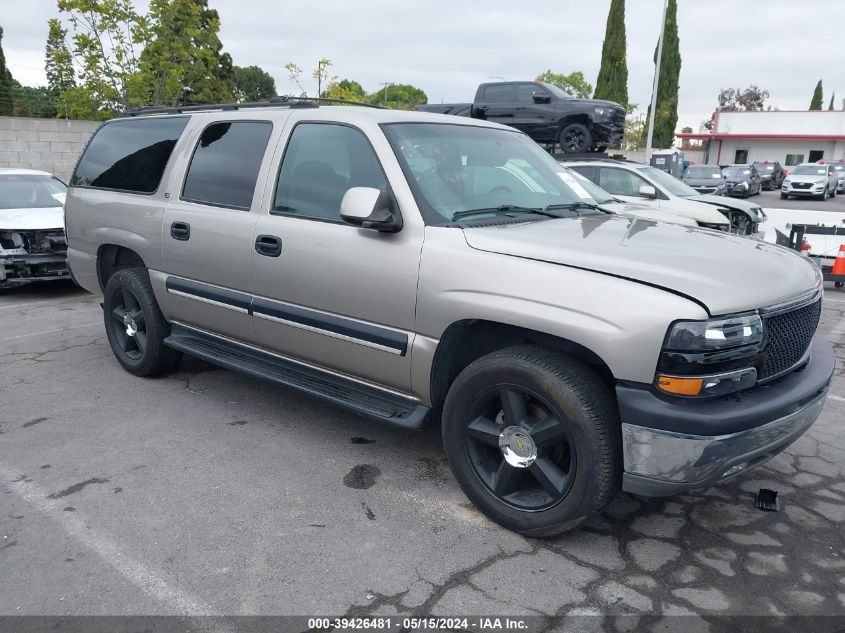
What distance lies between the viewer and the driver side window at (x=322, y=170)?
3607 millimetres

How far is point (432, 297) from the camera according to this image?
318 cm

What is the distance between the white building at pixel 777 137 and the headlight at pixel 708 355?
54424mm

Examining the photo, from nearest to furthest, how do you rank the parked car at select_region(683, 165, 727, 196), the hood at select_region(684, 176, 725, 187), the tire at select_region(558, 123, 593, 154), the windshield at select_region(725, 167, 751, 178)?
the tire at select_region(558, 123, 593, 154), the parked car at select_region(683, 165, 727, 196), the hood at select_region(684, 176, 725, 187), the windshield at select_region(725, 167, 751, 178)

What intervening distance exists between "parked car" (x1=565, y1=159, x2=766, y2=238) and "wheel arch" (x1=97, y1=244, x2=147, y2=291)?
7280mm

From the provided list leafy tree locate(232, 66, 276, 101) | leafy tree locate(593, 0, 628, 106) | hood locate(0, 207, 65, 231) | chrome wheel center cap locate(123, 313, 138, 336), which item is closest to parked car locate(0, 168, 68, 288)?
hood locate(0, 207, 65, 231)

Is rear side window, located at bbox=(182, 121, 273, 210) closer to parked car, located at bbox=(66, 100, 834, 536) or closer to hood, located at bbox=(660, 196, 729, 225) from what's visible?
parked car, located at bbox=(66, 100, 834, 536)

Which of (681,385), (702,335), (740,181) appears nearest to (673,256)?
(702,335)

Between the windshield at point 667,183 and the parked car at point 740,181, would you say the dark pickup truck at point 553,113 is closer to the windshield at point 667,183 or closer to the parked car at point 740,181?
the windshield at point 667,183

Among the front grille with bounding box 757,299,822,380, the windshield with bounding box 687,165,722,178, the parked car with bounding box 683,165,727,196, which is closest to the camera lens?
the front grille with bounding box 757,299,822,380

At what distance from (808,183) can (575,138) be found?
64.9 ft

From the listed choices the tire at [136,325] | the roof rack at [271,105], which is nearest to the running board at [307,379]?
the tire at [136,325]

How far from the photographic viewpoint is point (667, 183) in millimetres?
10844

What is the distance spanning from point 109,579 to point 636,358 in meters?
2.29

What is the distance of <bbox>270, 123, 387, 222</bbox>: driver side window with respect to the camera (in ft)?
11.8
